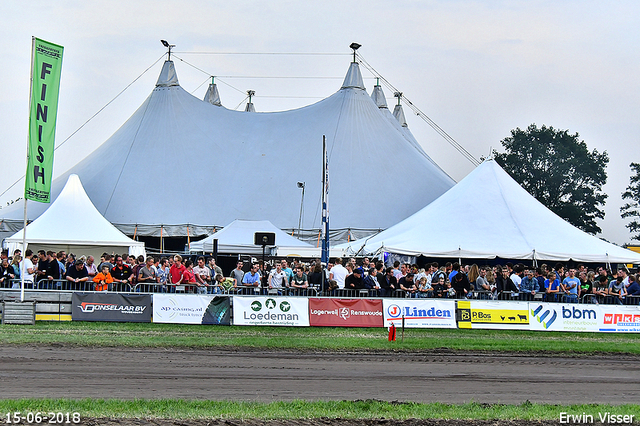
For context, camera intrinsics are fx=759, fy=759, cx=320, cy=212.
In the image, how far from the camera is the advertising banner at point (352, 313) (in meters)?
18.4

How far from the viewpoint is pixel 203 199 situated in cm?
4016

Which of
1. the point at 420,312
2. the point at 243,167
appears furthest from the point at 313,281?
the point at 243,167

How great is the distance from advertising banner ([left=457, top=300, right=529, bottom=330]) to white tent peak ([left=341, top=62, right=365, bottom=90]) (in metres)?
27.2

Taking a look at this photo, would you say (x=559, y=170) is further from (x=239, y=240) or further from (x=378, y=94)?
(x=239, y=240)

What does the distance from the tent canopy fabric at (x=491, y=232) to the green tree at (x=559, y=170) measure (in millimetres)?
46413

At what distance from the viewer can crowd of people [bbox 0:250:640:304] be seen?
1828 centimetres

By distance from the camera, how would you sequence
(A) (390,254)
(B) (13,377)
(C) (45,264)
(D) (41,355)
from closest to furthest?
(B) (13,377) → (D) (41,355) → (C) (45,264) → (A) (390,254)

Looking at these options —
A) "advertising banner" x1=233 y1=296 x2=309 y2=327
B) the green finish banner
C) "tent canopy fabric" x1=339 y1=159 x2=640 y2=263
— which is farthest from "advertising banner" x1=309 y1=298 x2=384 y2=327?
the green finish banner

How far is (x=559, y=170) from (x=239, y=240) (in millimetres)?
51709

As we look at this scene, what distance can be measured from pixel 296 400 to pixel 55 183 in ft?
118

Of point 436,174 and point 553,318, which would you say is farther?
point 436,174

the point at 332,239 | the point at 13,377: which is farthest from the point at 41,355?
the point at 332,239

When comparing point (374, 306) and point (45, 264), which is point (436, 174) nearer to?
point (374, 306)

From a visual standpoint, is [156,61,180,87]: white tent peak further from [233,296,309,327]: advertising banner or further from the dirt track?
the dirt track
